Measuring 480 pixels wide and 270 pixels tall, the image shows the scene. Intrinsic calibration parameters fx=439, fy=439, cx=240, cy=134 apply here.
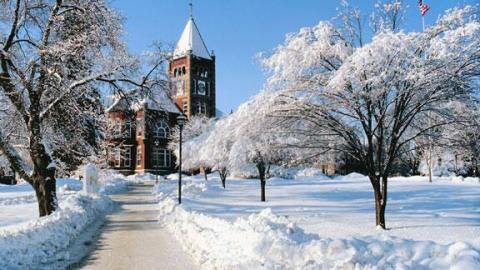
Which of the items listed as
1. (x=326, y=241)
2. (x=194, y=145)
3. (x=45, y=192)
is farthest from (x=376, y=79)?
(x=194, y=145)

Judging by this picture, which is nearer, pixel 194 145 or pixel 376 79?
pixel 376 79

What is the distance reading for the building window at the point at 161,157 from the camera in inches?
2717

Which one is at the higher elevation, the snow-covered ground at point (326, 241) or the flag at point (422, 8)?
the flag at point (422, 8)

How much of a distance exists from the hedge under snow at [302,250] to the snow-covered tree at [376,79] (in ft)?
16.3

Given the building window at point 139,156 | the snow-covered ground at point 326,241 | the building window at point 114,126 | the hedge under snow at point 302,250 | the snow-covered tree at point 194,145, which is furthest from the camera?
the building window at point 139,156

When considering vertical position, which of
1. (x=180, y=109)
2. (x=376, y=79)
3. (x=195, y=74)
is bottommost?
(x=376, y=79)

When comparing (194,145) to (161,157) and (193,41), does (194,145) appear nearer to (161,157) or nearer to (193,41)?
(161,157)

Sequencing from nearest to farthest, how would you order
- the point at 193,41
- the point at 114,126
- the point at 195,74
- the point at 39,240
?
1. the point at 39,240
2. the point at 114,126
3. the point at 195,74
4. the point at 193,41

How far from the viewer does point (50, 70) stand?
1296cm

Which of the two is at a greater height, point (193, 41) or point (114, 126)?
point (193, 41)

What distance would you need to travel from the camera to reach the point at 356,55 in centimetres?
1140

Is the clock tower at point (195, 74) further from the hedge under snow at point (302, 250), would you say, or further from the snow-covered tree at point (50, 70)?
the hedge under snow at point (302, 250)

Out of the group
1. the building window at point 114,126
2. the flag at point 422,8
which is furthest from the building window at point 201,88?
the flag at point 422,8

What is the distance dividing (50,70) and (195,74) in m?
68.0
